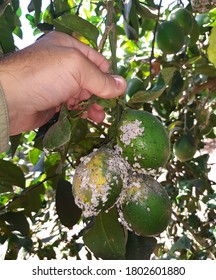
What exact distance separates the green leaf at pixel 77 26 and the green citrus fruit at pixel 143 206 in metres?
0.38

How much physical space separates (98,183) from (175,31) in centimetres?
98

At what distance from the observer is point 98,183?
101cm

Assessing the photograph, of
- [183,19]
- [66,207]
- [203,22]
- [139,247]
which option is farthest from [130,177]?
[203,22]

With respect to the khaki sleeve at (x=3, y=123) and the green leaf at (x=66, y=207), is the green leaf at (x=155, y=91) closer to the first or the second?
the khaki sleeve at (x=3, y=123)

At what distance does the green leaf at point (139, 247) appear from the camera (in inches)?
45.6

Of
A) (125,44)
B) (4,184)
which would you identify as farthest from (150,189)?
(125,44)

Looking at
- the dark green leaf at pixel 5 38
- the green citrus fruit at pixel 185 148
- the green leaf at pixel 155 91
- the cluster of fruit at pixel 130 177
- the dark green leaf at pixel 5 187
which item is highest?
the dark green leaf at pixel 5 38

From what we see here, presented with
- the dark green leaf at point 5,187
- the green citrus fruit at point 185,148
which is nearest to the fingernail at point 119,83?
the dark green leaf at point 5,187

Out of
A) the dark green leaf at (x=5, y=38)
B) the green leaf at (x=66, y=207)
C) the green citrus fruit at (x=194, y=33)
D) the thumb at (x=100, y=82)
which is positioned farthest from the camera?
the green citrus fruit at (x=194, y=33)

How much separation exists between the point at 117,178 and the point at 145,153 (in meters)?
0.09

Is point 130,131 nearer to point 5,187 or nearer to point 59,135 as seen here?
point 59,135

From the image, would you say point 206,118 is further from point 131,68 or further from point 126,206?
point 126,206
